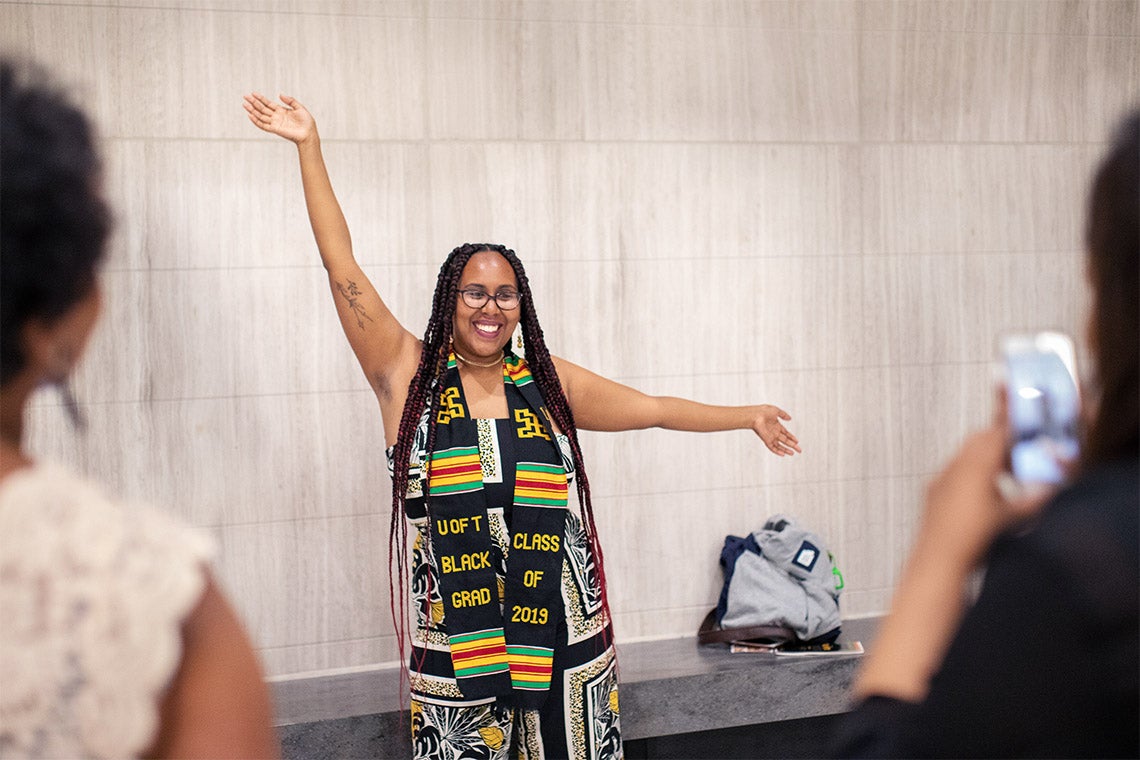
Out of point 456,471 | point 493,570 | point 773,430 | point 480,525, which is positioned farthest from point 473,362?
point 773,430

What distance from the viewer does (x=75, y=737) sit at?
78cm

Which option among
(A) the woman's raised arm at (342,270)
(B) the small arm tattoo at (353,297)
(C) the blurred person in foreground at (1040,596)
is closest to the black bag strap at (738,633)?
(A) the woman's raised arm at (342,270)

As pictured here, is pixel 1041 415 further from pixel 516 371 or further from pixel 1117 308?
pixel 516 371

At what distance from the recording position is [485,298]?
2988mm

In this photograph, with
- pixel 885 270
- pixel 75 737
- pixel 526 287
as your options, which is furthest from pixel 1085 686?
pixel 885 270

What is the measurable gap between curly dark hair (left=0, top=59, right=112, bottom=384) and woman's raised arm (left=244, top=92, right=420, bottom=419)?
200 centimetres

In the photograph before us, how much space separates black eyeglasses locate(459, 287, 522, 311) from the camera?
2979mm

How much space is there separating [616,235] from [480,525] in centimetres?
166

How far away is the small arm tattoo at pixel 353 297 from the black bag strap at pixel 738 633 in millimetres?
1908

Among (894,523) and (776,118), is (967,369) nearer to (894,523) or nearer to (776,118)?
(894,523)

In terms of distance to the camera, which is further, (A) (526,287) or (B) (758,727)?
(B) (758,727)

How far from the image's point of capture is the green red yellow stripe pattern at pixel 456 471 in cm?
281

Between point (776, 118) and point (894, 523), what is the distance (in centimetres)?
168

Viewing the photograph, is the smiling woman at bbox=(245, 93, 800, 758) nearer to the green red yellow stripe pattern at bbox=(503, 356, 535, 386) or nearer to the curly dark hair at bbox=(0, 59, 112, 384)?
the green red yellow stripe pattern at bbox=(503, 356, 535, 386)
